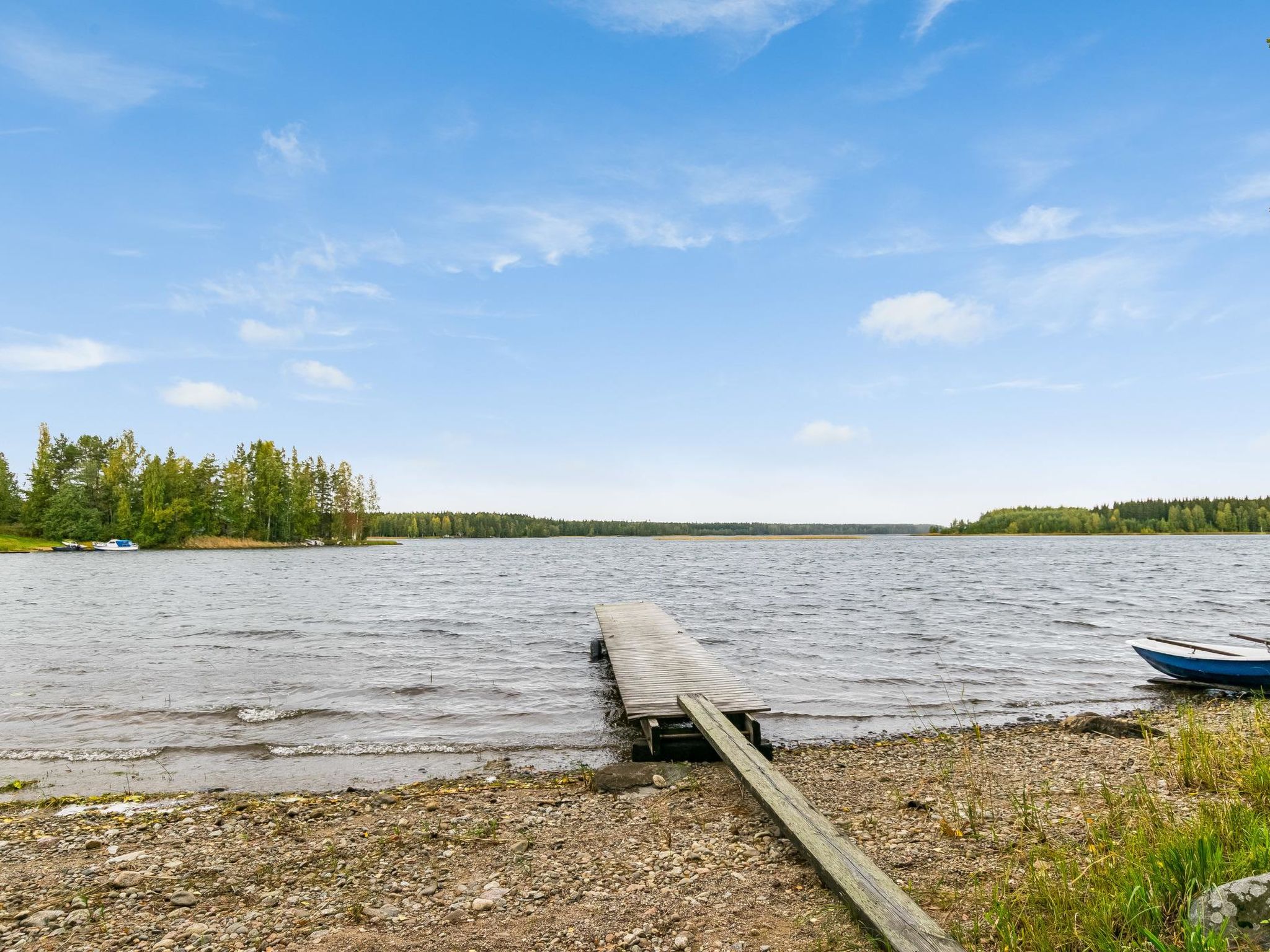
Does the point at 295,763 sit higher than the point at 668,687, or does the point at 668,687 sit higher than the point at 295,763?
the point at 668,687

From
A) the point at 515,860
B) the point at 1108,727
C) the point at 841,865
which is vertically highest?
the point at 841,865

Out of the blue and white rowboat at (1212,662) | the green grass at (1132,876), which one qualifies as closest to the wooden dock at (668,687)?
the green grass at (1132,876)

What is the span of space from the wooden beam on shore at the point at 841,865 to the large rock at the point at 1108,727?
646cm

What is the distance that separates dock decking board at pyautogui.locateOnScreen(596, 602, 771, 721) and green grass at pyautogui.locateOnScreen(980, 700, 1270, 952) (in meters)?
5.34

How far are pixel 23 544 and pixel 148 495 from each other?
46.0ft

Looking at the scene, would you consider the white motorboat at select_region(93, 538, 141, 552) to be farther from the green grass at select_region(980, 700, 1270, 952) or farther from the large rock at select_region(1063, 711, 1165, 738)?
the green grass at select_region(980, 700, 1270, 952)

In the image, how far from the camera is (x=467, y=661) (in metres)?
18.2

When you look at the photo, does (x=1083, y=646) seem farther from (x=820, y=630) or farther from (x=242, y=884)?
(x=242, y=884)

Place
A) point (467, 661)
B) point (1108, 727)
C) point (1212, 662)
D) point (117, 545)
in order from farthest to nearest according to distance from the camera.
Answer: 1. point (117, 545)
2. point (467, 661)
3. point (1212, 662)
4. point (1108, 727)

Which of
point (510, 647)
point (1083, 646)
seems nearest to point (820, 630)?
point (1083, 646)

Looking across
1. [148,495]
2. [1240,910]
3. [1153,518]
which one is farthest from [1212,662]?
[1153,518]

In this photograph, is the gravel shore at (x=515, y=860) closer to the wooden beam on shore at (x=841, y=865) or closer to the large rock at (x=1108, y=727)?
the wooden beam on shore at (x=841, y=865)

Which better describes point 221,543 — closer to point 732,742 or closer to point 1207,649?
point 732,742

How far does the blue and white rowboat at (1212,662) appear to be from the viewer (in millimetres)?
13836
